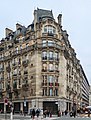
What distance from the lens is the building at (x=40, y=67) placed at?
77000mm

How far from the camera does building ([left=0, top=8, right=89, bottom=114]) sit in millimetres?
77000

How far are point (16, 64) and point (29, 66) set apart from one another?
255 inches

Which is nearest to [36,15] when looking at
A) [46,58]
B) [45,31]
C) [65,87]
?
[45,31]

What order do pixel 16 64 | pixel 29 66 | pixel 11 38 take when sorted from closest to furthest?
pixel 29 66 < pixel 16 64 < pixel 11 38

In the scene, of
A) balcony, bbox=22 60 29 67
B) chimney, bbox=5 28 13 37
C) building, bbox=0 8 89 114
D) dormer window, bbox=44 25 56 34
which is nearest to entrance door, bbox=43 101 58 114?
building, bbox=0 8 89 114

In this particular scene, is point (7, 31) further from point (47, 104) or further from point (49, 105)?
point (49, 105)

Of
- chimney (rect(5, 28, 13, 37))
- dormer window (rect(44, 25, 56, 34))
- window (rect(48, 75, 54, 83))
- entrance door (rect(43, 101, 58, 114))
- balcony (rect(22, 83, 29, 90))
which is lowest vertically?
entrance door (rect(43, 101, 58, 114))

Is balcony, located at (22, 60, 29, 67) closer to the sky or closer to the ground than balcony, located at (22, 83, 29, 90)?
closer to the sky

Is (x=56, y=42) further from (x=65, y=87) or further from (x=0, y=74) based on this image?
(x=0, y=74)

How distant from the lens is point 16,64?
86.7m

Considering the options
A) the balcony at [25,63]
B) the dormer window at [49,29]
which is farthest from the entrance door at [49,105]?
the dormer window at [49,29]

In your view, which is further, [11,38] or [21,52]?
[11,38]

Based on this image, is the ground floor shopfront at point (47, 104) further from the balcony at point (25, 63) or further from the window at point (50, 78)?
the balcony at point (25, 63)

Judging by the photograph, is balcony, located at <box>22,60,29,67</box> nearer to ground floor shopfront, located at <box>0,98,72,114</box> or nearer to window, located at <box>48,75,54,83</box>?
window, located at <box>48,75,54,83</box>
